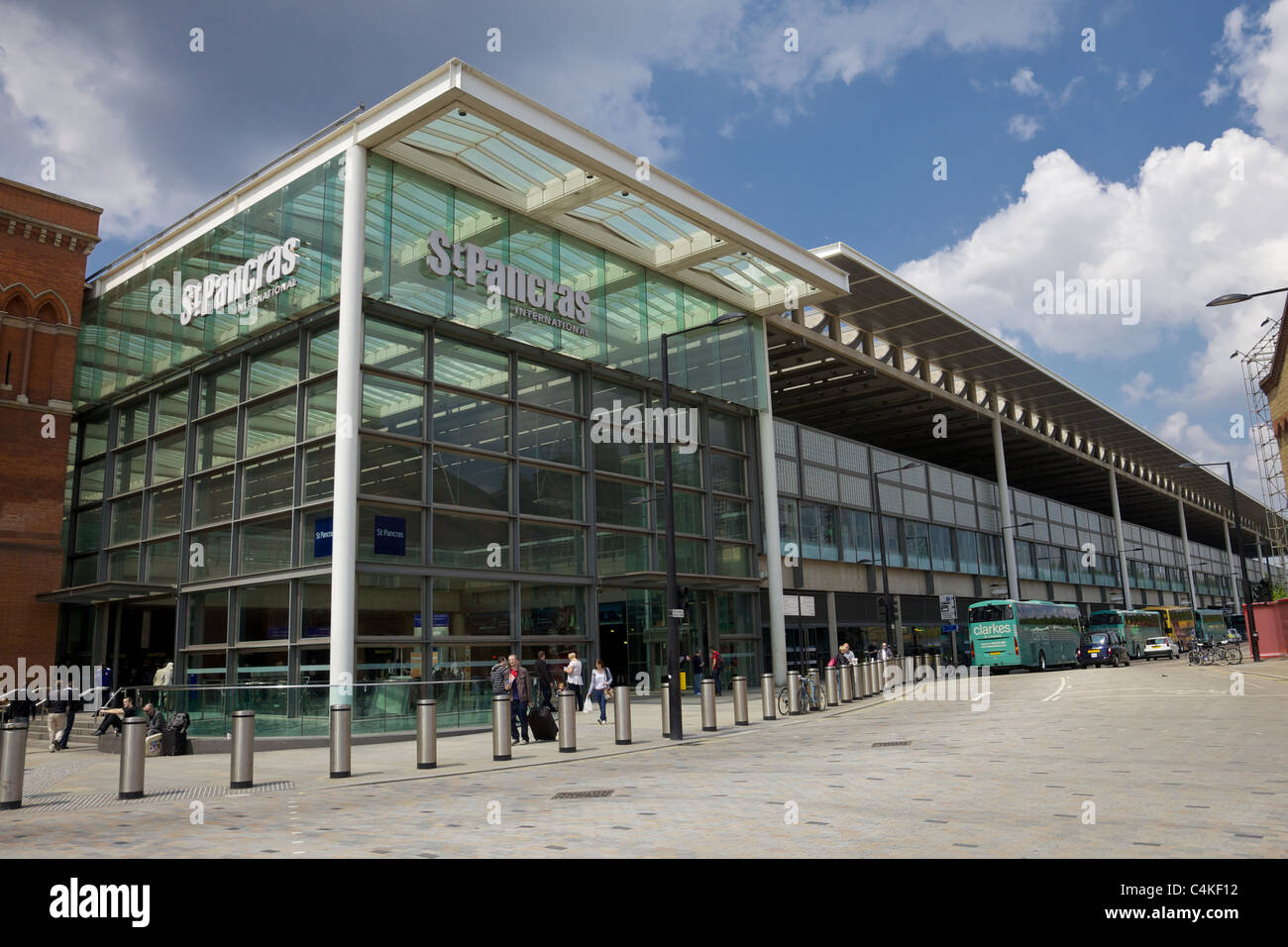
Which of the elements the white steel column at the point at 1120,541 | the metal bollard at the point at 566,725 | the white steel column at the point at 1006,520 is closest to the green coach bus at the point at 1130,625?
the white steel column at the point at 1006,520

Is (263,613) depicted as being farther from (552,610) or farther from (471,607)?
(552,610)

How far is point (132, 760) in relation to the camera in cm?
1215

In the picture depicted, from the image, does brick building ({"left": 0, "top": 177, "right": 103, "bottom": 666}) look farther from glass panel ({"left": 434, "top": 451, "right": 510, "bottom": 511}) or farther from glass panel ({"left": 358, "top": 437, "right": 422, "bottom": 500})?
glass panel ({"left": 434, "top": 451, "right": 510, "bottom": 511})

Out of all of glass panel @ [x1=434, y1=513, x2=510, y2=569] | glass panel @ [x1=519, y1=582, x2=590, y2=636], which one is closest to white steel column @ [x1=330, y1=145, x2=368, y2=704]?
glass panel @ [x1=434, y1=513, x2=510, y2=569]

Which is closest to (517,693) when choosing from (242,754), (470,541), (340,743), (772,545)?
(340,743)

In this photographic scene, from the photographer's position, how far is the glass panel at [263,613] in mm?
23594

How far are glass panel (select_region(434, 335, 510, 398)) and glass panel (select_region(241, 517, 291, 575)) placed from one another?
5.38 meters

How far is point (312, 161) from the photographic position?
83.0 feet

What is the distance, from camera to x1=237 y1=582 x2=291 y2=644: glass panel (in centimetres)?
2359

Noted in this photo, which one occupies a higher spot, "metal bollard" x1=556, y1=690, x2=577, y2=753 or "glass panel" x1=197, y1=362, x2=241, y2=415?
"glass panel" x1=197, y1=362, x2=241, y2=415

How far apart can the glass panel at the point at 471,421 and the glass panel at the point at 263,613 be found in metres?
5.41

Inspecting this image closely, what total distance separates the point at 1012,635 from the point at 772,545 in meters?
15.4
